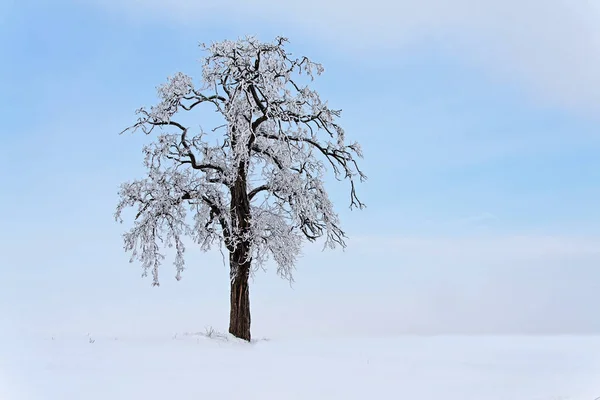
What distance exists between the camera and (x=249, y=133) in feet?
44.5

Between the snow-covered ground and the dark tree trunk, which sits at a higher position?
the dark tree trunk

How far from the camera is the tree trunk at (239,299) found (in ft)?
46.5

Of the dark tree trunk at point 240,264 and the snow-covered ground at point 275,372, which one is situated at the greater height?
the dark tree trunk at point 240,264

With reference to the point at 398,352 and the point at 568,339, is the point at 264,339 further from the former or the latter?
the point at 568,339

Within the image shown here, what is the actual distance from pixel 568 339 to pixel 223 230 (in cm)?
1104

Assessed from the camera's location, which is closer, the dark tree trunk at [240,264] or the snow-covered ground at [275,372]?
the snow-covered ground at [275,372]

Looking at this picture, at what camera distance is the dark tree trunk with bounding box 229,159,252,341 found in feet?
46.6

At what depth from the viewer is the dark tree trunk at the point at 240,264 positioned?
46.6 ft

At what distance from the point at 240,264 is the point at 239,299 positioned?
2.96 feet

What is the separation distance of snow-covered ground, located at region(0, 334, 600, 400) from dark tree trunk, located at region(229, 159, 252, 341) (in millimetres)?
688

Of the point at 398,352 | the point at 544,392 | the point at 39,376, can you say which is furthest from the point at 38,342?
the point at 544,392

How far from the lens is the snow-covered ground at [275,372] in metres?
8.33

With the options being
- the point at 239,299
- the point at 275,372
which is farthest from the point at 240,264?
the point at 275,372

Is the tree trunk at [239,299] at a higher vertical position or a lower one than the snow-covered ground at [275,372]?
higher
